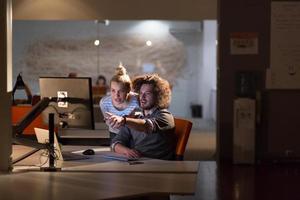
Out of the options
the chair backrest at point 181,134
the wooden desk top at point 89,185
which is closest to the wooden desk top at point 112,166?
the wooden desk top at point 89,185

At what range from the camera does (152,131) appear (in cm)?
365

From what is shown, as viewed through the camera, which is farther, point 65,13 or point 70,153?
point 65,13

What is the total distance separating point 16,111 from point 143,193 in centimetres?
291

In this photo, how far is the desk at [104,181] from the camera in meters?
2.54

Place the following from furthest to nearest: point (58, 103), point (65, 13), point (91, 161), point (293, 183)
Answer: point (65, 13) < point (58, 103) < point (91, 161) < point (293, 183)

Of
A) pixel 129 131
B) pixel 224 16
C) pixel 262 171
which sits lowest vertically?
pixel 262 171

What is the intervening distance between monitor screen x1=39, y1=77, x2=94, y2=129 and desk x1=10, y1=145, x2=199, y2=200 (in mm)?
369

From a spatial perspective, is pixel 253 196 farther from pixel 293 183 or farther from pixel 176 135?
pixel 176 135

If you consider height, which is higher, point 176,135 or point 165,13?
point 165,13

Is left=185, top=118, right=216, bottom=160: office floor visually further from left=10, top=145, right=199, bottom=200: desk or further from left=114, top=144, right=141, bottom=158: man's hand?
left=10, top=145, right=199, bottom=200: desk

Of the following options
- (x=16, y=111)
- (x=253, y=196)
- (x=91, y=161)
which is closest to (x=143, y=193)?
(x=253, y=196)

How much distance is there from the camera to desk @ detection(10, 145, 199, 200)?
8.32 feet

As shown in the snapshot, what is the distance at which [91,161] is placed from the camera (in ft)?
Answer: 11.2

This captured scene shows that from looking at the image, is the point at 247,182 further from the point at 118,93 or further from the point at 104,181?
the point at 118,93
